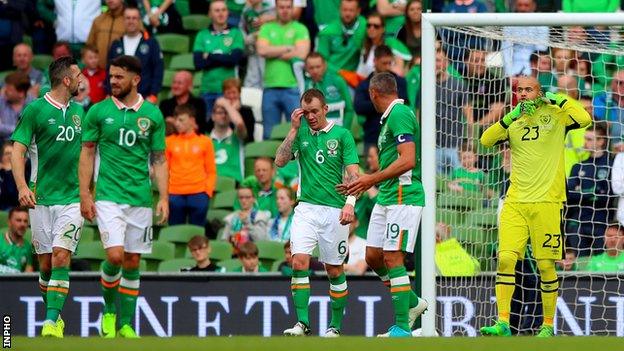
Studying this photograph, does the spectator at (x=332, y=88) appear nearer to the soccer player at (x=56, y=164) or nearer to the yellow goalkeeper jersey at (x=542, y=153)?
the yellow goalkeeper jersey at (x=542, y=153)

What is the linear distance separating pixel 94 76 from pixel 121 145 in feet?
17.2

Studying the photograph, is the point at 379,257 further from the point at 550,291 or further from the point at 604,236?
the point at 604,236

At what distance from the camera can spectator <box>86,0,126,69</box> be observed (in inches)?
698

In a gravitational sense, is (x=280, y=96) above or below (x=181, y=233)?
above

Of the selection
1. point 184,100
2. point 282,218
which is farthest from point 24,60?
point 282,218

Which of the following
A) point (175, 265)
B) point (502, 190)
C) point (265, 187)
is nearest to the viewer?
point (502, 190)

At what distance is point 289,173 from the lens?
17031 millimetres

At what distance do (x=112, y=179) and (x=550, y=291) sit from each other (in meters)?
3.49

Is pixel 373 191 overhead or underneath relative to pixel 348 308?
overhead

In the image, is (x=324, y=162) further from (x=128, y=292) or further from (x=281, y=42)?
(x=281, y=42)

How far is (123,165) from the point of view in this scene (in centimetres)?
1240

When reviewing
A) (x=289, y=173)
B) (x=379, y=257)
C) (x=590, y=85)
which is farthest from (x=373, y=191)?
(x=379, y=257)

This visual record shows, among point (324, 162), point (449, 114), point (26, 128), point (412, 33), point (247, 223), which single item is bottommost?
point (247, 223)

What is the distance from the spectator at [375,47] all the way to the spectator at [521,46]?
135 centimetres
